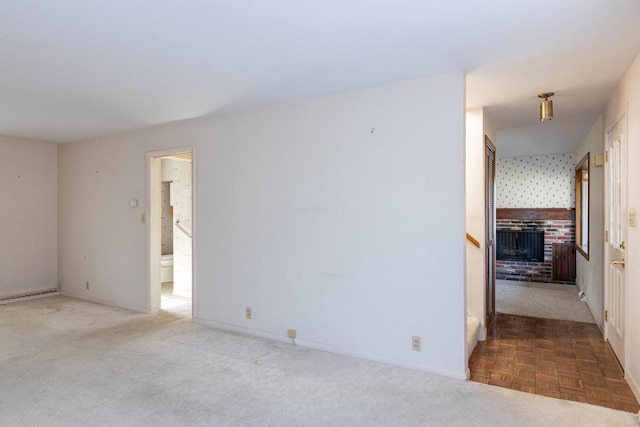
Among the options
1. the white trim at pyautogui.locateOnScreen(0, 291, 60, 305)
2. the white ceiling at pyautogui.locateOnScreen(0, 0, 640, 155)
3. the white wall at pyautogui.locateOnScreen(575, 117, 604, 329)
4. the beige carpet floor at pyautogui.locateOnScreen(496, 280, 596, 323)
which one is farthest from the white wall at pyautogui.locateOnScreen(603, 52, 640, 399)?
the white trim at pyautogui.locateOnScreen(0, 291, 60, 305)

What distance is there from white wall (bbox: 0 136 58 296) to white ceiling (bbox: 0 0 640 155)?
1.86 m

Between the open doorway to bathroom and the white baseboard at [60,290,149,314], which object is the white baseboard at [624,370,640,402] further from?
the white baseboard at [60,290,149,314]

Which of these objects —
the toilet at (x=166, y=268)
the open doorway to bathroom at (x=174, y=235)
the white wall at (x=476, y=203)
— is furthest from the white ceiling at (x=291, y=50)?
the toilet at (x=166, y=268)

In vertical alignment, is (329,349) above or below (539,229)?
below

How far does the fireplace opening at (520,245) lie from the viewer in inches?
278

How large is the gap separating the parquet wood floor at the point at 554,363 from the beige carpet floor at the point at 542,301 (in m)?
0.44

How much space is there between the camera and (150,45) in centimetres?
240

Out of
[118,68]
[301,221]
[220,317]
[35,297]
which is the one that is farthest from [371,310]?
[35,297]

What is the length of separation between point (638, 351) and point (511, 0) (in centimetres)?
233

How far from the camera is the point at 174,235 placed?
585cm

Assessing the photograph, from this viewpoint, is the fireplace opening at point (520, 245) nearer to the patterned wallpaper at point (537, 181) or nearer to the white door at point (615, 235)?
the patterned wallpaper at point (537, 181)

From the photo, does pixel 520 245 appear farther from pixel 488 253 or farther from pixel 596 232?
pixel 488 253

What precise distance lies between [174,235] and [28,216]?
77.8 inches

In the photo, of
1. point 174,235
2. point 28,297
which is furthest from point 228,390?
point 28,297
